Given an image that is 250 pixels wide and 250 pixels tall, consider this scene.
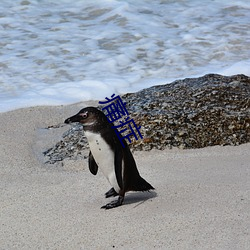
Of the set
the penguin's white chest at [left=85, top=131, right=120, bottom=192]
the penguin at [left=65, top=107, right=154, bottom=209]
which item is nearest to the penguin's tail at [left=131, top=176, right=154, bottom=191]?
the penguin at [left=65, top=107, right=154, bottom=209]

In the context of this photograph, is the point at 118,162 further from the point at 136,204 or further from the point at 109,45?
the point at 109,45

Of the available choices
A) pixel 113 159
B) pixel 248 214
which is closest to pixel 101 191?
pixel 113 159

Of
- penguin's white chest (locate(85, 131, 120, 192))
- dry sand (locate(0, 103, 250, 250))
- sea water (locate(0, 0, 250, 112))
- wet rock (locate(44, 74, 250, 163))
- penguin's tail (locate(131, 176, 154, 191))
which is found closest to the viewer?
dry sand (locate(0, 103, 250, 250))

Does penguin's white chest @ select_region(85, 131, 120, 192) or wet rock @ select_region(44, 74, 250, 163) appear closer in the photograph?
penguin's white chest @ select_region(85, 131, 120, 192)

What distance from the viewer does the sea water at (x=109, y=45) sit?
7.17 metres

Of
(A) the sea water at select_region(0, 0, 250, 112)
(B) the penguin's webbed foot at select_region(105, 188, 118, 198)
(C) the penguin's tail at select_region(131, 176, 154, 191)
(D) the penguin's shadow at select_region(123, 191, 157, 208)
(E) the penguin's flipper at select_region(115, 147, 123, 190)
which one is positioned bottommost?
(A) the sea water at select_region(0, 0, 250, 112)

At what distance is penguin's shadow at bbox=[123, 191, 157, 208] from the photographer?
378 centimetres

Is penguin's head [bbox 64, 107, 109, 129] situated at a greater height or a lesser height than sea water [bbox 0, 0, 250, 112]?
greater

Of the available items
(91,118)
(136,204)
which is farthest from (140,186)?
(91,118)

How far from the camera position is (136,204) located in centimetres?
374

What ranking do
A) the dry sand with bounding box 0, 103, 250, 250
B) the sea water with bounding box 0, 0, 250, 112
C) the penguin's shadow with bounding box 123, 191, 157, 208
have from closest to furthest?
the dry sand with bounding box 0, 103, 250, 250, the penguin's shadow with bounding box 123, 191, 157, 208, the sea water with bounding box 0, 0, 250, 112

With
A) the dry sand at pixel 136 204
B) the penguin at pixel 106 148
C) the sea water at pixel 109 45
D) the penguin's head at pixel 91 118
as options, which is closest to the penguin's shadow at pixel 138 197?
the dry sand at pixel 136 204

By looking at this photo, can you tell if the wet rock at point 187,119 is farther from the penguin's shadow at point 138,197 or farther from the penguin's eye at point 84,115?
the penguin's eye at point 84,115

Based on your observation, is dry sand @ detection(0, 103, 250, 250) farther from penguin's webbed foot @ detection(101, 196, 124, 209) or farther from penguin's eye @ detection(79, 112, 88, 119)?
penguin's eye @ detection(79, 112, 88, 119)
